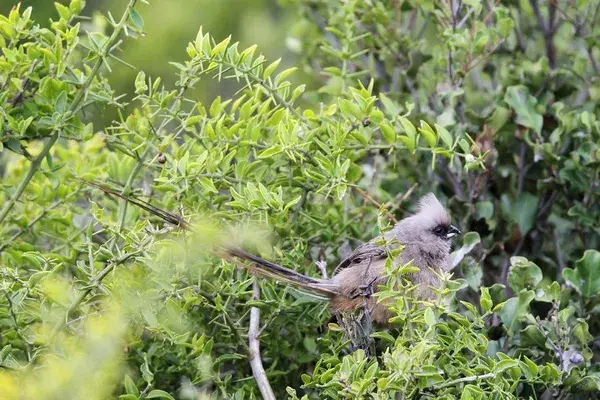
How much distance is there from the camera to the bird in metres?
2.73

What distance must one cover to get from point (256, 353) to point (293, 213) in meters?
0.53

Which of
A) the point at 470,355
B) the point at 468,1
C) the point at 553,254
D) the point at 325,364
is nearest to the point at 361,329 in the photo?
the point at 325,364

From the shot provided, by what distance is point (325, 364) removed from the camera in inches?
109

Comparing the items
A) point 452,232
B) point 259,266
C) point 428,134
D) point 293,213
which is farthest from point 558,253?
point 259,266

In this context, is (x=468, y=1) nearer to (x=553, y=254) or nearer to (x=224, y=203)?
(x=553, y=254)

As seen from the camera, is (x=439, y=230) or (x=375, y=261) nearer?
(x=375, y=261)

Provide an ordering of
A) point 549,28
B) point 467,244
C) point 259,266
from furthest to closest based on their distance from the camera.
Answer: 1. point 549,28
2. point 467,244
3. point 259,266

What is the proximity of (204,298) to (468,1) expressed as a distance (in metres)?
1.66

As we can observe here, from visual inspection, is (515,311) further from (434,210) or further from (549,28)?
(549,28)

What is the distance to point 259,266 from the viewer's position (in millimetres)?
2854

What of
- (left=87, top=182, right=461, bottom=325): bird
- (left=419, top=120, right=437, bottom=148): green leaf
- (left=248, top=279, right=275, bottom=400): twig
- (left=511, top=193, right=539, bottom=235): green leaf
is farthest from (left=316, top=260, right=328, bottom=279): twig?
(left=511, top=193, right=539, bottom=235): green leaf

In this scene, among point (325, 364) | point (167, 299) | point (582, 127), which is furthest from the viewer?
point (582, 127)

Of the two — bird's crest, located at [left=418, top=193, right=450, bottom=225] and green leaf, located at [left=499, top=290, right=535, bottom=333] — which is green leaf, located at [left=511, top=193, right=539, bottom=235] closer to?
bird's crest, located at [left=418, top=193, right=450, bottom=225]

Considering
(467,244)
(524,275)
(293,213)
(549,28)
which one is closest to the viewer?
(524,275)
